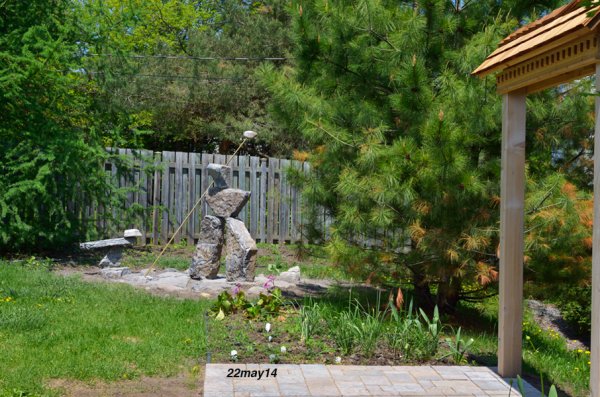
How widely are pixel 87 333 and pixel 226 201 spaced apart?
3781 millimetres

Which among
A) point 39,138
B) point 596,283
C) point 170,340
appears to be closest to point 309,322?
point 170,340

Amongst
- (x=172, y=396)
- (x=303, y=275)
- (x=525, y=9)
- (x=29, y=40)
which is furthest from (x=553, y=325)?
(x=29, y=40)

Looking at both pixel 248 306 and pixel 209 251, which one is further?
pixel 209 251

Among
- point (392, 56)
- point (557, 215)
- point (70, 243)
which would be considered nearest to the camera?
point (557, 215)

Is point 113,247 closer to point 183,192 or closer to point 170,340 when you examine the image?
point 183,192

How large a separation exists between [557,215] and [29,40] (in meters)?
7.98

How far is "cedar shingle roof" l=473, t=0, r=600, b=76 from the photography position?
3996 mm

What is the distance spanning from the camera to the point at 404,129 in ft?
22.7

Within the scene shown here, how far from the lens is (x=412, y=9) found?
7.18 m

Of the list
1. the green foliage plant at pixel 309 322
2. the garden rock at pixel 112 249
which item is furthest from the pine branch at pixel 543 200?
the garden rock at pixel 112 249

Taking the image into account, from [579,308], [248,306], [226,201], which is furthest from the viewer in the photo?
[226,201]

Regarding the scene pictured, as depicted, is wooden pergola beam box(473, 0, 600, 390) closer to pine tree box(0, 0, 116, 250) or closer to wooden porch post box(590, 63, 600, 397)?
wooden porch post box(590, 63, 600, 397)

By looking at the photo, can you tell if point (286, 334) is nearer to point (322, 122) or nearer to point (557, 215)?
point (322, 122)

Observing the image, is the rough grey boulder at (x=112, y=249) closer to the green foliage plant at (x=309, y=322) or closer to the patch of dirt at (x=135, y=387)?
the green foliage plant at (x=309, y=322)
